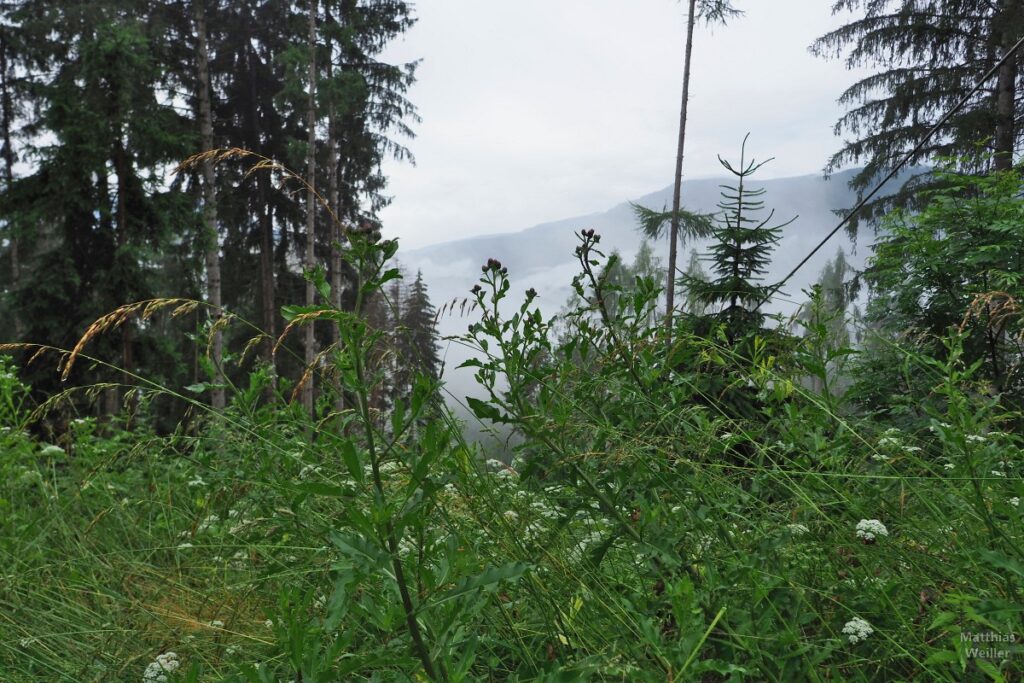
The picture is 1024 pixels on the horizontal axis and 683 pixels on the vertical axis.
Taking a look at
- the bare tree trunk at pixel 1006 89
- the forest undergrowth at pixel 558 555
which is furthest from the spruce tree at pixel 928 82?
the forest undergrowth at pixel 558 555

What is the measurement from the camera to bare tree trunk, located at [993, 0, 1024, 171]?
10.8 m

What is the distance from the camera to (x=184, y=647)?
1.64m

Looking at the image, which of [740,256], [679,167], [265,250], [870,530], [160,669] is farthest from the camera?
[265,250]

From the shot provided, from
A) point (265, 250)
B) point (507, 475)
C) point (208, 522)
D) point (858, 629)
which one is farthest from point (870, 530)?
point (265, 250)

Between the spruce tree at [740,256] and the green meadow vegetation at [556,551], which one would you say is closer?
the green meadow vegetation at [556,551]

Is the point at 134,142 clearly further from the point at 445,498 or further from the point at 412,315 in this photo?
the point at 412,315

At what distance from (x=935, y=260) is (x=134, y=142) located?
11.8m

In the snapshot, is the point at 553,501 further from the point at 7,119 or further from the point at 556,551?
the point at 7,119

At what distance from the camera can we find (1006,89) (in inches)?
451

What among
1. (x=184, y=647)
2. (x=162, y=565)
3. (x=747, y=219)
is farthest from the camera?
(x=747, y=219)

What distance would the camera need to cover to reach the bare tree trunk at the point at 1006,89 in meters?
10.8

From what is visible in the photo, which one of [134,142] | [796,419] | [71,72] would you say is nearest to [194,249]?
[134,142]

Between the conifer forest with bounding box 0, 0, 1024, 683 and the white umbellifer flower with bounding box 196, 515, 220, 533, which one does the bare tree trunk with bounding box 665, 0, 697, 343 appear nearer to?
the conifer forest with bounding box 0, 0, 1024, 683

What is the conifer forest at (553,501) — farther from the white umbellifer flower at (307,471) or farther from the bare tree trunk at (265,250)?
the bare tree trunk at (265,250)
